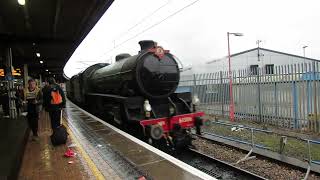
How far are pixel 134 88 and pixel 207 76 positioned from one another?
865cm

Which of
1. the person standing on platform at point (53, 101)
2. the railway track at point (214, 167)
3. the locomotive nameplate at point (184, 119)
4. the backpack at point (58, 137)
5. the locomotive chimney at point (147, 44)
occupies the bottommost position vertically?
the railway track at point (214, 167)

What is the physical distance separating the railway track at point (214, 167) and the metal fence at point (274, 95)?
476 cm

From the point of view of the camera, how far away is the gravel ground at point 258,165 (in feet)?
21.9

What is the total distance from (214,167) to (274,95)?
19.7 ft

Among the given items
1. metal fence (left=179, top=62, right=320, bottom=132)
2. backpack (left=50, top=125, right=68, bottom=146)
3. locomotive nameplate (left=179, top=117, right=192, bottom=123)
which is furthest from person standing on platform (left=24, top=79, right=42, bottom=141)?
metal fence (left=179, top=62, right=320, bottom=132)

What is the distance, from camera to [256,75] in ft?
42.9

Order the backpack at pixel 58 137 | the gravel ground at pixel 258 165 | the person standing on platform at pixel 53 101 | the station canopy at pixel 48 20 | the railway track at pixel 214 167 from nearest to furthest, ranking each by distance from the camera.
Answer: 1. the gravel ground at pixel 258 165
2. the railway track at pixel 214 167
3. the backpack at pixel 58 137
4. the person standing on platform at pixel 53 101
5. the station canopy at pixel 48 20

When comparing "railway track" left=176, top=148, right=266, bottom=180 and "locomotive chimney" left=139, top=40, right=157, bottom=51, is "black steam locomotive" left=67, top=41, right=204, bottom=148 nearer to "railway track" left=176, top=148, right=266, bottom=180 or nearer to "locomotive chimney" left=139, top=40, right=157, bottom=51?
"locomotive chimney" left=139, top=40, right=157, bottom=51

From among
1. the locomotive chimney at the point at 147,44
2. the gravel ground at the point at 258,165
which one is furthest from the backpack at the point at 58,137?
the gravel ground at the point at 258,165

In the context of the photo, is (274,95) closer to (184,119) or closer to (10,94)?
(184,119)

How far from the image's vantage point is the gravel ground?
6.68 metres

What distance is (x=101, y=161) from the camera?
5.97m

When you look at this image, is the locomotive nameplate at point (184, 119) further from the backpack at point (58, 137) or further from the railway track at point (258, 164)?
the backpack at point (58, 137)

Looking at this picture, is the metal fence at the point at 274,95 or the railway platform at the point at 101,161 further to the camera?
the metal fence at the point at 274,95
